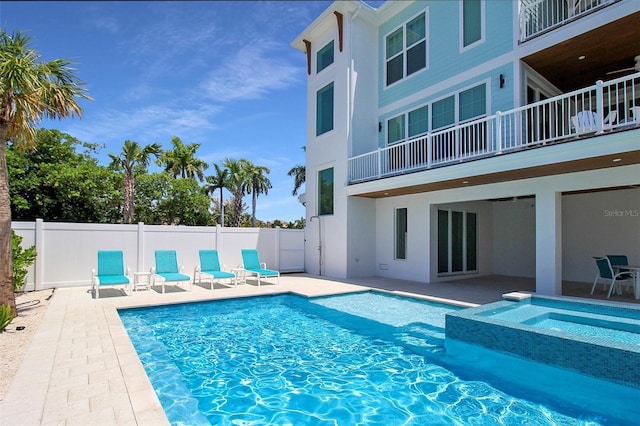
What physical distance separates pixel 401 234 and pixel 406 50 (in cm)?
669

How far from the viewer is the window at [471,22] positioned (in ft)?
35.1

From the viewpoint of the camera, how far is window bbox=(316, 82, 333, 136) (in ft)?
47.1

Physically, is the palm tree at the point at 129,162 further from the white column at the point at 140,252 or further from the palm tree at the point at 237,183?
the white column at the point at 140,252

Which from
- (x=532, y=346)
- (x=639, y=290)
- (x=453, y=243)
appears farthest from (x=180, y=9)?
(x=453, y=243)

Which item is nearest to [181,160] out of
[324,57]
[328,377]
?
[324,57]

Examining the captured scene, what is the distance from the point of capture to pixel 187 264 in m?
12.8

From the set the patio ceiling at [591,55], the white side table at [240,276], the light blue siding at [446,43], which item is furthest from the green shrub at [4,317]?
the patio ceiling at [591,55]

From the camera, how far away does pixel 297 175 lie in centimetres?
3397

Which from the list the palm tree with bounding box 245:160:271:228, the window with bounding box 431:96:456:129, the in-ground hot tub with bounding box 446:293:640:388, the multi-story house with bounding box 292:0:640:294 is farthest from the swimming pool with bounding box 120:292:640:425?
the palm tree with bounding box 245:160:271:228

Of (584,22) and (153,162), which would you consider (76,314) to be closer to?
(584,22)

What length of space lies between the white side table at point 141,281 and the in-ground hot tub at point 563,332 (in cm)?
841

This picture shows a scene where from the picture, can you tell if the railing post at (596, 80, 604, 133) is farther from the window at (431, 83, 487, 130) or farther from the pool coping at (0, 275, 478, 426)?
the pool coping at (0, 275, 478, 426)

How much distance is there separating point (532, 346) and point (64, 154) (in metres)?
24.8

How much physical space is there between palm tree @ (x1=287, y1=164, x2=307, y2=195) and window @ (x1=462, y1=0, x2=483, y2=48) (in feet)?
76.0
